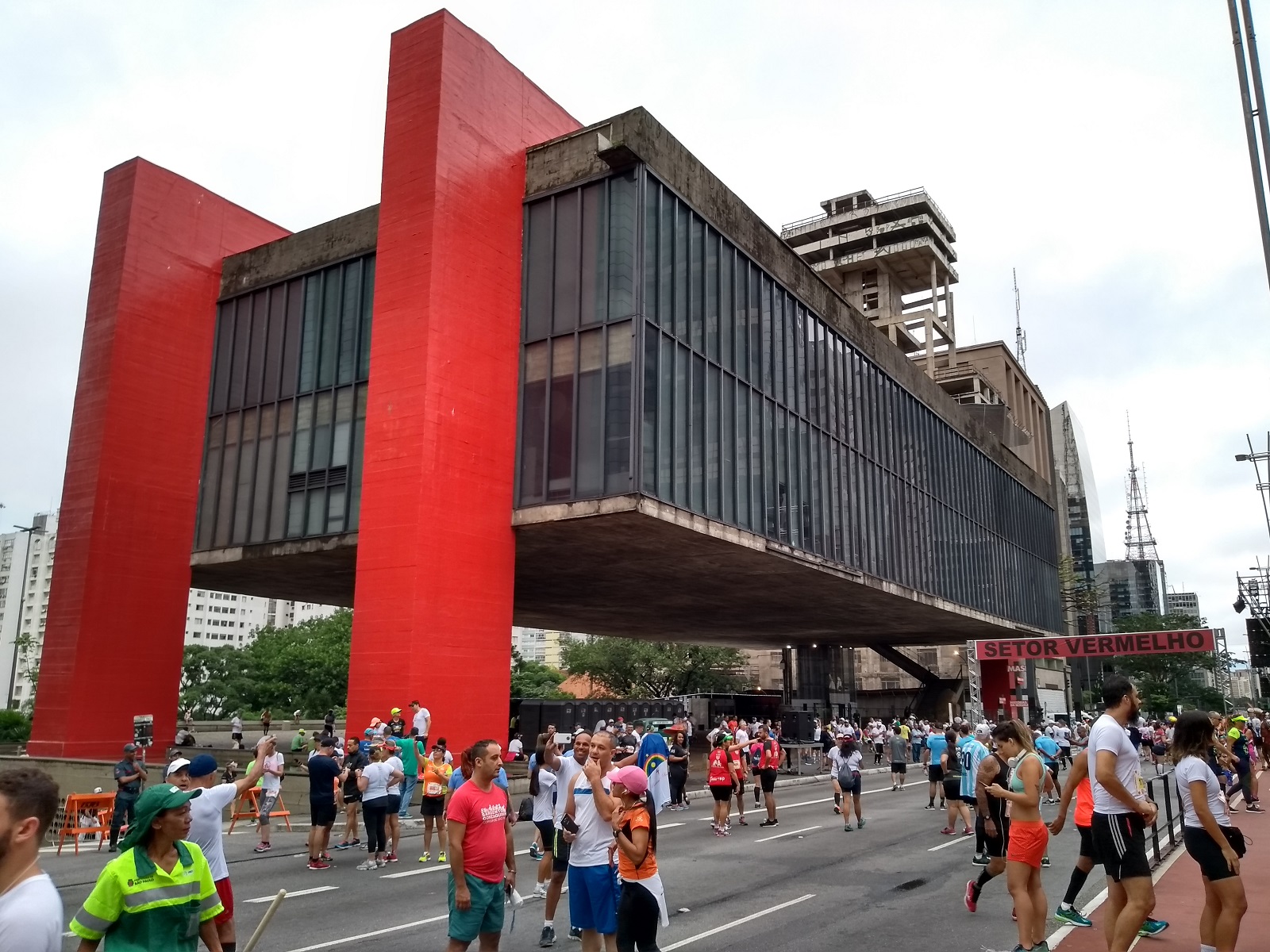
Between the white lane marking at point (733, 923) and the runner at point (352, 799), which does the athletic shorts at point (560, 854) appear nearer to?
the white lane marking at point (733, 923)

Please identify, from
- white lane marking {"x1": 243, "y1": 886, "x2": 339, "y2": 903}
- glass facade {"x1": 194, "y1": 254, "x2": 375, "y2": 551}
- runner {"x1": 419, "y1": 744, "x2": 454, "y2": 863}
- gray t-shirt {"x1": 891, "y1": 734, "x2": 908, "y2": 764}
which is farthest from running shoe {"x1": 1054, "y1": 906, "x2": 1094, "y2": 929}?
glass facade {"x1": 194, "y1": 254, "x2": 375, "y2": 551}

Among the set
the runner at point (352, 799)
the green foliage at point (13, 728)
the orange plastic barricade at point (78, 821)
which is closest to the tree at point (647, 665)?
the green foliage at point (13, 728)

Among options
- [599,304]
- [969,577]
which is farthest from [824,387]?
[969,577]

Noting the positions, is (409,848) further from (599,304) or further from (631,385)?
(599,304)

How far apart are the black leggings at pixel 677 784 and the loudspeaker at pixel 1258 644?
29.0 meters

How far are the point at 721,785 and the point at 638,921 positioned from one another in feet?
34.2

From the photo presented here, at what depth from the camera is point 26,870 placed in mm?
3234

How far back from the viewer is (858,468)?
33.7 meters

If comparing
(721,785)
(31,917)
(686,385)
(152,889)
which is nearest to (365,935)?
(152,889)

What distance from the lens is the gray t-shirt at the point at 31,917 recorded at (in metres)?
3.03

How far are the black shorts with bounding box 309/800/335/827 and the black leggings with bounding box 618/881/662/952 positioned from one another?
25.8 ft

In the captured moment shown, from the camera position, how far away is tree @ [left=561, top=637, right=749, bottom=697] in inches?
3034

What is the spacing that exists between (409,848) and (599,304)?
44.1 ft

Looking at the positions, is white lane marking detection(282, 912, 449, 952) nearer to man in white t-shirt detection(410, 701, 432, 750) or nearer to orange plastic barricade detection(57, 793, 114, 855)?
orange plastic barricade detection(57, 793, 114, 855)
